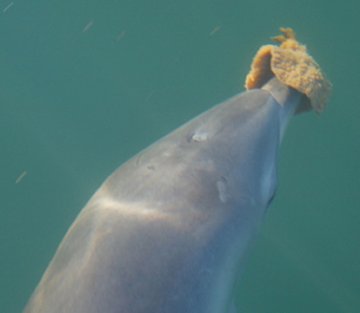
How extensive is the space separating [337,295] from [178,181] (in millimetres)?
11343

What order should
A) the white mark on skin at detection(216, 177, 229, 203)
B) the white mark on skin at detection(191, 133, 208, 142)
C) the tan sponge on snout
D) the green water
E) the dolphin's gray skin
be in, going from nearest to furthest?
the dolphin's gray skin < the white mark on skin at detection(216, 177, 229, 203) < the white mark on skin at detection(191, 133, 208, 142) < the tan sponge on snout < the green water

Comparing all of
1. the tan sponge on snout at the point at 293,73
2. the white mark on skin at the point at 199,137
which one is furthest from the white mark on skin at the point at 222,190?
the tan sponge on snout at the point at 293,73

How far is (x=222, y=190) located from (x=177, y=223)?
1.42 feet

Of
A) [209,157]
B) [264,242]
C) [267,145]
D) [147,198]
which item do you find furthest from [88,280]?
[264,242]

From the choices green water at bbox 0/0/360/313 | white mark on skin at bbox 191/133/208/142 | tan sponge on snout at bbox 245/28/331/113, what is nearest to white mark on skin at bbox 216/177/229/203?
white mark on skin at bbox 191/133/208/142

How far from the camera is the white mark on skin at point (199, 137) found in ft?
12.2

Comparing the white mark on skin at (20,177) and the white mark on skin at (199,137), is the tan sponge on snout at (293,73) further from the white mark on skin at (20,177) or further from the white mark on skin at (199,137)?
the white mark on skin at (20,177)

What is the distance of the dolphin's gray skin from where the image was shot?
287cm

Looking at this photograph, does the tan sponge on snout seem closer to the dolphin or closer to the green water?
the dolphin

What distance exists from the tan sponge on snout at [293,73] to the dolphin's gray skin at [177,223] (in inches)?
32.5

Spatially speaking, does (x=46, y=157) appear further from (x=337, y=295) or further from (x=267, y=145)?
(x=267, y=145)

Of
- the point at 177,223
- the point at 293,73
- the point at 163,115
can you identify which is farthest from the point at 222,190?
the point at 163,115

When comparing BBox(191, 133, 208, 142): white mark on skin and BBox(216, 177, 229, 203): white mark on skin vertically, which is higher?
BBox(191, 133, 208, 142): white mark on skin

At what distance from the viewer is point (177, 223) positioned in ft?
10.5
